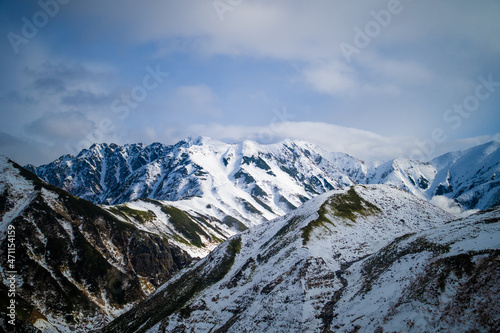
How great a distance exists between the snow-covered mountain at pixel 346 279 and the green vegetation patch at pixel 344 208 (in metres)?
0.35

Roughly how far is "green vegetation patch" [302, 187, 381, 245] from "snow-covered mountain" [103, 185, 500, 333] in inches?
13.6

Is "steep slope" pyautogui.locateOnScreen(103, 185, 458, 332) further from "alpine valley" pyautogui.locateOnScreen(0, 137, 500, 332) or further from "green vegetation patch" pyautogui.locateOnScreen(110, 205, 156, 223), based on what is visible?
"green vegetation patch" pyautogui.locateOnScreen(110, 205, 156, 223)

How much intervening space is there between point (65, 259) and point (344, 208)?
296ft

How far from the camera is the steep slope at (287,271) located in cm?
3831

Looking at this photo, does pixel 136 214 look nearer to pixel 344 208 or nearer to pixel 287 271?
pixel 344 208

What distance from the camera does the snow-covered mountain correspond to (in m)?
25.8

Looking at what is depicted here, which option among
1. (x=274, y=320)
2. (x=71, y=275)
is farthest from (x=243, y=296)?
(x=71, y=275)

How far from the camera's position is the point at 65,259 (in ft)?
307

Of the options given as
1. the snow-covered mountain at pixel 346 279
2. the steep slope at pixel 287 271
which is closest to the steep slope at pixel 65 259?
the steep slope at pixel 287 271

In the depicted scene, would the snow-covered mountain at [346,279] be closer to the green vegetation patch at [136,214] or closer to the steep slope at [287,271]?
the steep slope at [287,271]
